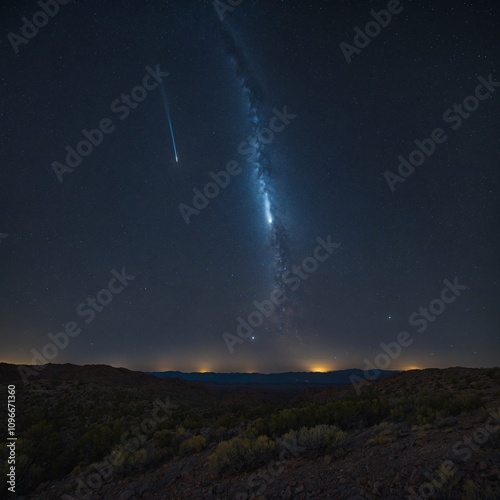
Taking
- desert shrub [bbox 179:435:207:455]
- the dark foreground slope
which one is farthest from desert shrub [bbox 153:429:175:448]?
desert shrub [bbox 179:435:207:455]

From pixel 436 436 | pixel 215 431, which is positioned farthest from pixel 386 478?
pixel 215 431

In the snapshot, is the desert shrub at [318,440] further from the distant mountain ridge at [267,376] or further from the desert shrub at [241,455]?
the distant mountain ridge at [267,376]

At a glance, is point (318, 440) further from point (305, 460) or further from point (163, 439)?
point (163, 439)

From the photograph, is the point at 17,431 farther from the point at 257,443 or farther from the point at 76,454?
the point at 257,443

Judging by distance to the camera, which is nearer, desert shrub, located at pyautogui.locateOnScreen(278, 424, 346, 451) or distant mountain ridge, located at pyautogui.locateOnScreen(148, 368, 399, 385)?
desert shrub, located at pyautogui.locateOnScreen(278, 424, 346, 451)

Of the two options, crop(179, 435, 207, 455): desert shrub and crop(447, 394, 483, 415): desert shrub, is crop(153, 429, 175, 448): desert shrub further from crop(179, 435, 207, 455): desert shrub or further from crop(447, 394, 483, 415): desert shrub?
crop(447, 394, 483, 415): desert shrub

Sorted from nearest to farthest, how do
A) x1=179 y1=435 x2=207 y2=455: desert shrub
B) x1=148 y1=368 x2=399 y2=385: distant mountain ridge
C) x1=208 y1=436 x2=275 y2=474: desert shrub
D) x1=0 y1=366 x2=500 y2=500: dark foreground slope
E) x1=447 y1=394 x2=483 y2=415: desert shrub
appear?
x1=0 y1=366 x2=500 y2=500: dark foreground slope → x1=208 y1=436 x2=275 y2=474: desert shrub → x1=447 y1=394 x2=483 y2=415: desert shrub → x1=179 y1=435 x2=207 y2=455: desert shrub → x1=148 y1=368 x2=399 y2=385: distant mountain ridge

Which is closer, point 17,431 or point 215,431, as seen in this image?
point 215,431

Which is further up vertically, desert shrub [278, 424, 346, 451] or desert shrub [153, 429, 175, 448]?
desert shrub [153, 429, 175, 448]
